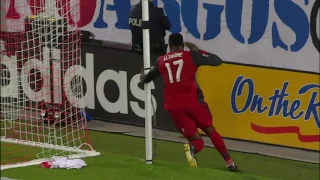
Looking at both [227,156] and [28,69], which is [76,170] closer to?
[227,156]

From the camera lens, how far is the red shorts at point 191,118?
11430mm

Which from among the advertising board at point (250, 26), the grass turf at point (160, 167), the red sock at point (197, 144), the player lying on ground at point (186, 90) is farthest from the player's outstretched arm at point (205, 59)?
the advertising board at point (250, 26)

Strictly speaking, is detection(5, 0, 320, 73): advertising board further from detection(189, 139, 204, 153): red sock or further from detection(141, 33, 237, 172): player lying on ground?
detection(189, 139, 204, 153): red sock

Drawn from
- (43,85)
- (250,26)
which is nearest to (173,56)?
(250,26)

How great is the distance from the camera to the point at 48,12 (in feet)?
41.6

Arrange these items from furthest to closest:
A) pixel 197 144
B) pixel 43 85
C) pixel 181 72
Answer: pixel 43 85, pixel 197 144, pixel 181 72

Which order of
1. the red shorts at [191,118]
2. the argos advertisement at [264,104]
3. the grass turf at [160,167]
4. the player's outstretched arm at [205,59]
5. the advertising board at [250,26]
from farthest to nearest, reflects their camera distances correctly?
1. the argos advertisement at [264,104]
2. the advertising board at [250,26]
3. the red shorts at [191,118]
4. the player's outstretched arm at [205,59]
5. the grass turf at [160,167]

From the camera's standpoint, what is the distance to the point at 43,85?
13789 millimetres

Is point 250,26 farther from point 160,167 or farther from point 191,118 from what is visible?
point 160,167

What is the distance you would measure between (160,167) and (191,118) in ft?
2.87

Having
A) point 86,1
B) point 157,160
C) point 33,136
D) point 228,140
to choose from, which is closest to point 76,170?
point 157,160

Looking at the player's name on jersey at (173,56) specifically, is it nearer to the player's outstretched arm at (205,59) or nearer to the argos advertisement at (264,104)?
the player's outstretched arm at (205,59)

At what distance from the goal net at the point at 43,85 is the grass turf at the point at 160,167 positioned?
56 cm

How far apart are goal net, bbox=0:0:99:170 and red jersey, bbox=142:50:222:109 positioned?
162 centimetres
